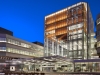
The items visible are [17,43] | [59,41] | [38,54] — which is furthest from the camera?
[38,54]

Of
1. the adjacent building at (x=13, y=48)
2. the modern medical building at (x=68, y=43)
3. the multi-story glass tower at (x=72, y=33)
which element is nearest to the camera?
the modern medical building at (x=68, y=43)

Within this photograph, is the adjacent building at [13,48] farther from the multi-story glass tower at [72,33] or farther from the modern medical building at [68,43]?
the multi-story glass tower at [72,33]

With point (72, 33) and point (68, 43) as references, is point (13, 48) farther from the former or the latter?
point (72, 33)

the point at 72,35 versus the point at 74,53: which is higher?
the point at 72,35

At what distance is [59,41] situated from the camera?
81.7 meters

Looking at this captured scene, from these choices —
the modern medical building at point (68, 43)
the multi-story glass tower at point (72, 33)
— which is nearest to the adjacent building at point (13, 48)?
the modern medical building at point (68, 43)

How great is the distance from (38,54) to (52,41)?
35.6 m

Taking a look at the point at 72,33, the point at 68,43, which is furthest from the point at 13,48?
the point at 72,33

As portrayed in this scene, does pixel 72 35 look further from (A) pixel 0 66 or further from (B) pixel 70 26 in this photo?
(A) pixel 0 66

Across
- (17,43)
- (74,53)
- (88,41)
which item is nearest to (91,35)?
(88,41)

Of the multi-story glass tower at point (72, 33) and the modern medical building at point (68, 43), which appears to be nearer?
the modern medical building at point (68, 43)

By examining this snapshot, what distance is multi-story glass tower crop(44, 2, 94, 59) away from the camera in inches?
2931

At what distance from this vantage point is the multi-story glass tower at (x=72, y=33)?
244 ft

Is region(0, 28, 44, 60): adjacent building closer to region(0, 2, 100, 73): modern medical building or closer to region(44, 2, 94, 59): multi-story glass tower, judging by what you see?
region(0, 2, 100, 73): modern medical building
